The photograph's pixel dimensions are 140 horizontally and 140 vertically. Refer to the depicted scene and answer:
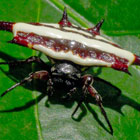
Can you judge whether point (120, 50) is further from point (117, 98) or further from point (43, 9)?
point (43, 9)

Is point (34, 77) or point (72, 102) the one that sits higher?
point (34, 77)

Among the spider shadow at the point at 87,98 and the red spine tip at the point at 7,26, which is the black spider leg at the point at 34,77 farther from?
the red spine tip at the point at 7,26

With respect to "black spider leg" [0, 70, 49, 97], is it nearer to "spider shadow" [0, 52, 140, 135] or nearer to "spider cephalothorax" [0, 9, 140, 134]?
"spider cephalothorax" [0, 9, 140, 134]

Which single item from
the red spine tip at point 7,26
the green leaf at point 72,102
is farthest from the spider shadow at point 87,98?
the red spine tip at point 7,26

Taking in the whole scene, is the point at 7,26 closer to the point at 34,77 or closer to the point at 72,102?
the point at 34,77

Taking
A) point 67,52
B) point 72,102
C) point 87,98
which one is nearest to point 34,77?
point 67,52

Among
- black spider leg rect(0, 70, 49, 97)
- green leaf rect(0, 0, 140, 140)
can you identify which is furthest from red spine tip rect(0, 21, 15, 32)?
black spider leg rect(0, 70, 49, 97)
